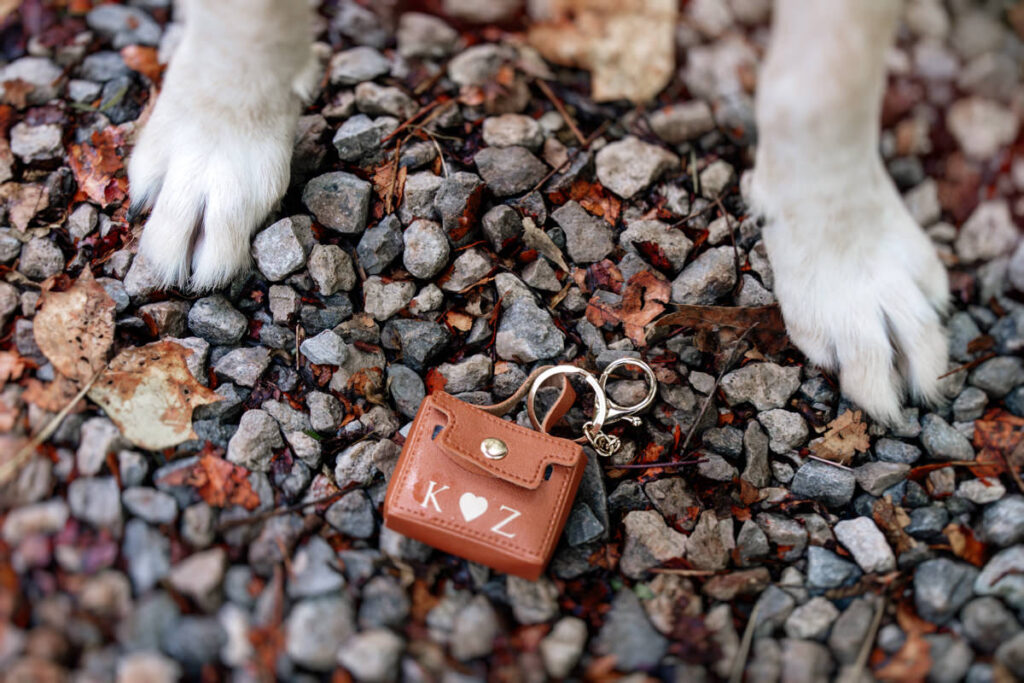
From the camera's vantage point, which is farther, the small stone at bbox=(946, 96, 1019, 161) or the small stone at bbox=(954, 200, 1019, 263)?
the small stone at bbox=(946, 96, 1019, 161)

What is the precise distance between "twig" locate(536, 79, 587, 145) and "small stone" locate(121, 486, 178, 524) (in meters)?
1.69

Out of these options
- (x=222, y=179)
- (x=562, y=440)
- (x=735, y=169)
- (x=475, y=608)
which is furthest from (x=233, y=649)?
(x=735, y=169)

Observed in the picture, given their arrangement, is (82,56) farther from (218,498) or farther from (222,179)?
(218,498)

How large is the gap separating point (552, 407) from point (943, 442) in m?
1.13

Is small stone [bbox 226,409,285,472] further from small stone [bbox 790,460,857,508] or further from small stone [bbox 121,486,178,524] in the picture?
small stone [bbox 790,460,857,508]

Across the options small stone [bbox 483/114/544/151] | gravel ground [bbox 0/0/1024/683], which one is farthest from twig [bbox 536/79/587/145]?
small stone [bbox 483/114/544/151]

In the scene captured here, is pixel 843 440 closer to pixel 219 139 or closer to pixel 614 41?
pixel 614 41

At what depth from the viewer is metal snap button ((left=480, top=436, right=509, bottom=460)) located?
1913 millimetres

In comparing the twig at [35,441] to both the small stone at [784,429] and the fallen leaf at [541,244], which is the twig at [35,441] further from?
the small stone at [784,429]

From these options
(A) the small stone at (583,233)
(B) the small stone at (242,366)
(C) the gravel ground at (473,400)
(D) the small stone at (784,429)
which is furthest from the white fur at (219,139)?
(D) the small stone at (784,429)

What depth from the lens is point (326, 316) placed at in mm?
2254

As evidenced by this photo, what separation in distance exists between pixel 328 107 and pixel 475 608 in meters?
1.68

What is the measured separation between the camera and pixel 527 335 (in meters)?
2.25

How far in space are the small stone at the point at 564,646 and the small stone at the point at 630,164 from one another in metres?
1.33
